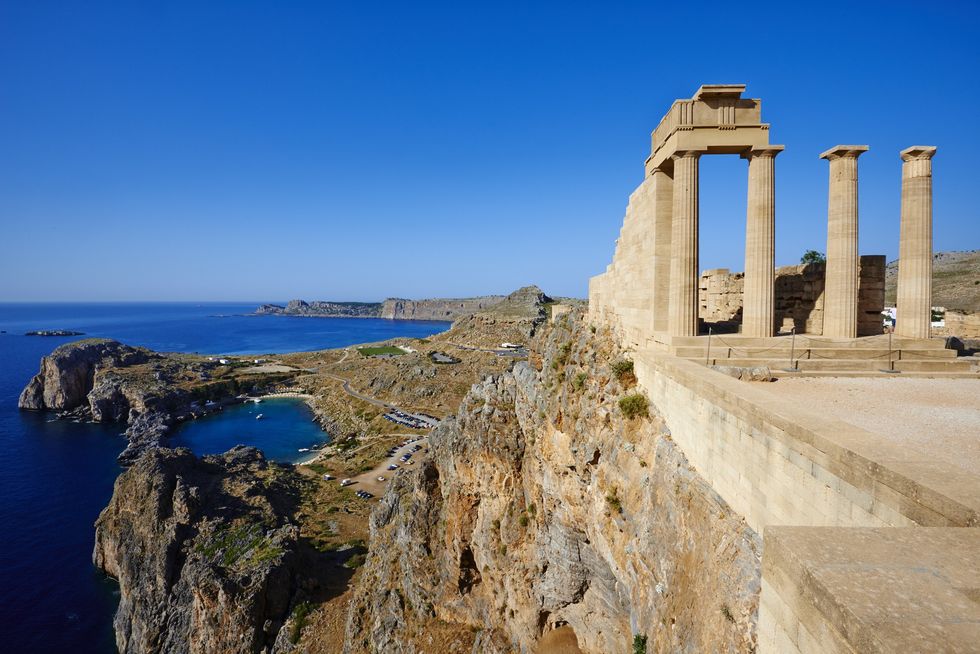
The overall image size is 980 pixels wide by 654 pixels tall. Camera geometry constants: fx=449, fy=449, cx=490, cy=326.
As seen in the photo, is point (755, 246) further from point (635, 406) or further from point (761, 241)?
point (635, 406)

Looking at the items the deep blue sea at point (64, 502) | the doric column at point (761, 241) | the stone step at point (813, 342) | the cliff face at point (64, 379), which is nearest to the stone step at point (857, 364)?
the stone step at point (813, 342)

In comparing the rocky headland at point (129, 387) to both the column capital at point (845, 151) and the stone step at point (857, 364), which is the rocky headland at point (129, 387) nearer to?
the stone step at point (857, 364)

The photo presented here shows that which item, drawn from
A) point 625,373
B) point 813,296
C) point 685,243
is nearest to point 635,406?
point 625,373

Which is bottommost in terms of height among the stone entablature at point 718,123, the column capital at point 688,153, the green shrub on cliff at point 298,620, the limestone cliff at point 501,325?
the green shrub on cliff at point 298,620

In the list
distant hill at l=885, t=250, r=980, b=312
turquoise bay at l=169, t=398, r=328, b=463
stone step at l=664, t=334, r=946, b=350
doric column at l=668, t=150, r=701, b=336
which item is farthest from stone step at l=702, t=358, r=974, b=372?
turquoise bay at l=169, t=398, r=328, b=463

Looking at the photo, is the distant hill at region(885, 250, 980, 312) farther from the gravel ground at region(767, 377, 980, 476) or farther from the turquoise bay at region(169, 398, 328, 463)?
the turquoise bay at region(169, 398, 328, 463)

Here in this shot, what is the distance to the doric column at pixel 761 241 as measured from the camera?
44.9ft

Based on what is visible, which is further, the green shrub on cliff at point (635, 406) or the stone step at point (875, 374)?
the green shrub on cliff at point (635, 406)

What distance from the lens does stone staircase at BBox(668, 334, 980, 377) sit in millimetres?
11867

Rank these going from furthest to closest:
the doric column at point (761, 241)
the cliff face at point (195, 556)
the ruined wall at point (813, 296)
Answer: the cliff face at point (195, 556)
the ruined wall at point (813, 296)
the doric column at point (761, 241)

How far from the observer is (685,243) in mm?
13570

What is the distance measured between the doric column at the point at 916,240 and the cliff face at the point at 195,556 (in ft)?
109

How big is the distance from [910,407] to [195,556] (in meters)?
37.7

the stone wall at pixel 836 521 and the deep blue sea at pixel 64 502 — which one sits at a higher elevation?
the stone wall at pixel 836 521
